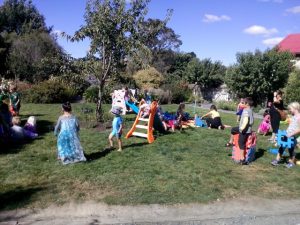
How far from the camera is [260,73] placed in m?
29.4

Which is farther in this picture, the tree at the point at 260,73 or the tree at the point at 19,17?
the tree at the point at 19,17

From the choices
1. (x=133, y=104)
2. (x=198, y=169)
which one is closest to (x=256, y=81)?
(x=133, y=104)

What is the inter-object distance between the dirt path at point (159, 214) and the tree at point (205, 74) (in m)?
32.2

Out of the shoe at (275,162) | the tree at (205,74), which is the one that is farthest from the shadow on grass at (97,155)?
the tree at (205,74)

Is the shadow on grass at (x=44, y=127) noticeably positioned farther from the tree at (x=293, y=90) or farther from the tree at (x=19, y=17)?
the tree at (x=19, y=17)

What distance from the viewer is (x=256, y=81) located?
29.9 metres

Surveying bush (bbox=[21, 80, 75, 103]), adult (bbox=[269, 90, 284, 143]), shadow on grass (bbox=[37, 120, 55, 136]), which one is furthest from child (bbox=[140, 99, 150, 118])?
bush (bbox=[21, 80, 75, 103])

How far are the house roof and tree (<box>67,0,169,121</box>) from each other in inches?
1416

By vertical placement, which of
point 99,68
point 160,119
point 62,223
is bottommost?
point 62,223

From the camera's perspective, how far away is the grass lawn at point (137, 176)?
647 centimetres

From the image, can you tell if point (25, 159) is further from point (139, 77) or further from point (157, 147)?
point (139, 77)

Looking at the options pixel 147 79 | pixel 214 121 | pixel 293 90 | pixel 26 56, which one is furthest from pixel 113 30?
pixel 26 56

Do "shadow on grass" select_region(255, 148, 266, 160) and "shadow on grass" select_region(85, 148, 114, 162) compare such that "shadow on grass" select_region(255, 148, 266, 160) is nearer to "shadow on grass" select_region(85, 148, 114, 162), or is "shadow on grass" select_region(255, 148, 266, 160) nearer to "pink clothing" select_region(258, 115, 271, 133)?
"pink clothing" select_region(258, 115, 271, 133)

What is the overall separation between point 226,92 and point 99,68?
25.6 meters
